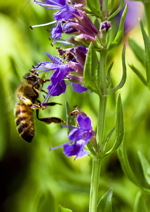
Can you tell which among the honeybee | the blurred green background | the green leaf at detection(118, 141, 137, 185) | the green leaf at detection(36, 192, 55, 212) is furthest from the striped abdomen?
the blurred green background

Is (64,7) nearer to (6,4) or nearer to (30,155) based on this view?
(30,155)

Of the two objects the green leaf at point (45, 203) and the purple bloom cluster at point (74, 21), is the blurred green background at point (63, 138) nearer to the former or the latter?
the green leaf at point (45, 203)

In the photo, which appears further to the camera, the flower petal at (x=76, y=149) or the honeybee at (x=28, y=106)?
the honeybee at (x=28, y=106)

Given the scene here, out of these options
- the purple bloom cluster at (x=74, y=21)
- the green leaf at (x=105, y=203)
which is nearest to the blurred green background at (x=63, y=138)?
the green leaf at (x=105, y=203)

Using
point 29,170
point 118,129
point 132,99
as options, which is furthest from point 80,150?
point 29,170

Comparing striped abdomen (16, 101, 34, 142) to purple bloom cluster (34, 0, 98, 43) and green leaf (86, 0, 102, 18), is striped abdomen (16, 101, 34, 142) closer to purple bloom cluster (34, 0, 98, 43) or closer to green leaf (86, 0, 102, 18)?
purple bloom cluster (34, 0, 98, 43)
